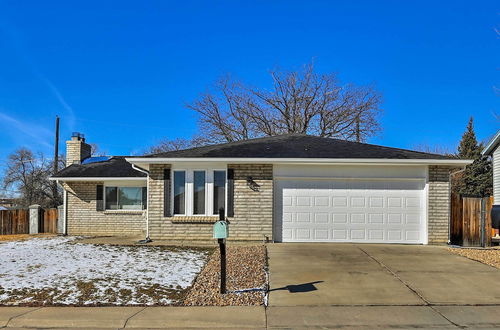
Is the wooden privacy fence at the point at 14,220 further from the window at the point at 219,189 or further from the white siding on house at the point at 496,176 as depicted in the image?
the white siding on house at the point at 496,176

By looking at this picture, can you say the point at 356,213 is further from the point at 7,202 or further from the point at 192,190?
the point at 7,202

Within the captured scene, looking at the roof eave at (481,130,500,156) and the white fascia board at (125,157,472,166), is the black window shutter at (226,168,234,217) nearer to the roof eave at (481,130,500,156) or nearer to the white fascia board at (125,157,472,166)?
the white fascia board at (125,157,472,166)

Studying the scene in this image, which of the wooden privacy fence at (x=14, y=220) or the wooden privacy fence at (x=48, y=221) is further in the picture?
the wooden privacy fence at (x=14, y=220)

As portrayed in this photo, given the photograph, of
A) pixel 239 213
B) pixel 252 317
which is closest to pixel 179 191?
pixel 239 213

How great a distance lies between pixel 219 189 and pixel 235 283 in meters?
5.38

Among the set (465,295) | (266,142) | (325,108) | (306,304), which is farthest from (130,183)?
(325,108)

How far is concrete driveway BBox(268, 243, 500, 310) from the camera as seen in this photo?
639 centimetres

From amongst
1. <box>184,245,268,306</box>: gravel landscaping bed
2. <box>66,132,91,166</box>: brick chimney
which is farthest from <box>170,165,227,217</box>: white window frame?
<box>66,132,91,166</box>: brick chimney

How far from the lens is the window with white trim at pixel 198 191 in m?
12.4

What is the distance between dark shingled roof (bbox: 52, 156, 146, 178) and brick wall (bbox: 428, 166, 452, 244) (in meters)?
10.8

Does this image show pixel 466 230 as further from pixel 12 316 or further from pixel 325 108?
pixel 325 108

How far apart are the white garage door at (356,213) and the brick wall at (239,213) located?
0.54m

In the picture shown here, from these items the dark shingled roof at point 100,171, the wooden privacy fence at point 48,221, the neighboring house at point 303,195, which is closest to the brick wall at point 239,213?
the neighboring house at point 303,195

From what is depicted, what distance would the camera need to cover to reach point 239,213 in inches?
479
